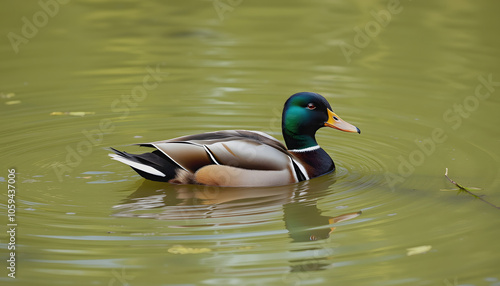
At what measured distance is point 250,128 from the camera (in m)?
10.9

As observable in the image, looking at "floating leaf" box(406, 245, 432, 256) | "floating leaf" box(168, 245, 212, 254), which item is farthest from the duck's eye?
"floating leaf" box(168, 245, 212, 254)

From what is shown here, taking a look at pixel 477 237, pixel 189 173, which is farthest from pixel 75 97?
pixel 477 237

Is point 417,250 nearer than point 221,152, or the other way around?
point 417,250

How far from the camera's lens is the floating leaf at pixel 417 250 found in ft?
23.3

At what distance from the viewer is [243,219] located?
25.6 feet

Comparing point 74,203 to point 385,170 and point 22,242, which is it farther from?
point 385,170

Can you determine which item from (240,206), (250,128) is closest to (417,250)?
(240,206)

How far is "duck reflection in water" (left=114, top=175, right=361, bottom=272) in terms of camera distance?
7.69 m

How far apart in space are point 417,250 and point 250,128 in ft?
13.6

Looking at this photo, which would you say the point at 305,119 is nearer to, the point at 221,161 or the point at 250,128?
the point at 221,161

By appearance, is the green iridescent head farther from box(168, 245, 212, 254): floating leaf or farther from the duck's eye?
box(168, 245, 212, 254): floating leaf

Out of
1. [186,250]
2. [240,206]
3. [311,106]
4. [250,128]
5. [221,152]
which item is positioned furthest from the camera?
[250,128]

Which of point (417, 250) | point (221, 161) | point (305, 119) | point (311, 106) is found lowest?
point (417, 250)

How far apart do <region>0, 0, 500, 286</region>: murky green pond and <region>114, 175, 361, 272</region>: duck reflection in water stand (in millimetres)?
30
